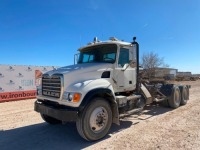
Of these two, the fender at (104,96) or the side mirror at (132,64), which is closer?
the fender at (104,96)

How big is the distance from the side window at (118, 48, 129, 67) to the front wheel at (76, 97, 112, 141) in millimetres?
1632

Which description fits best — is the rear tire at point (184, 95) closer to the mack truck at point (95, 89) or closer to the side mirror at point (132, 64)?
the mack truck at point (95, 89)

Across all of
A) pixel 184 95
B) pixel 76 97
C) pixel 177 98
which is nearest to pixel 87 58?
pixel 76 97

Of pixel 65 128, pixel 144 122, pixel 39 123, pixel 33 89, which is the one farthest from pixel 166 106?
pixel 33 89

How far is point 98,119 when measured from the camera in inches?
200

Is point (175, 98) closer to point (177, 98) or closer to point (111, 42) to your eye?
point (177, 98)

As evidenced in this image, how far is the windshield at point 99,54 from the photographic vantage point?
6156 mm

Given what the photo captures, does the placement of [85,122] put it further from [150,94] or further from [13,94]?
[13,94]

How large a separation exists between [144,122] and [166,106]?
333 centimetres

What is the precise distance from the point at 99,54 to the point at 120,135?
9.26 feet

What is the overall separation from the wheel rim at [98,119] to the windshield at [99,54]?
179 cm
